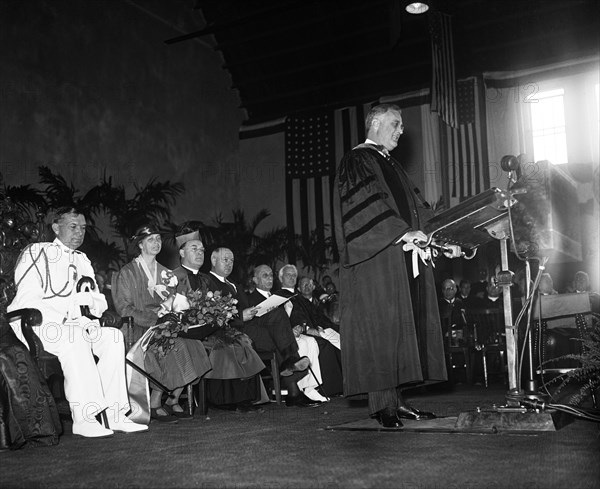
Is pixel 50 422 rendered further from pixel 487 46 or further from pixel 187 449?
pixel 487 46

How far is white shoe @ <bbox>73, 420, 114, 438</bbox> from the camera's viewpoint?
13.5 ft

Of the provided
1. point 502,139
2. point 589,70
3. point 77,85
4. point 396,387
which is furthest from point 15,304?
point 589,70

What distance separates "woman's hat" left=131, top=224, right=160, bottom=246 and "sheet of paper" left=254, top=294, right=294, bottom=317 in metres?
1.20

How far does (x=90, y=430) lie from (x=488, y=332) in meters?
5.76

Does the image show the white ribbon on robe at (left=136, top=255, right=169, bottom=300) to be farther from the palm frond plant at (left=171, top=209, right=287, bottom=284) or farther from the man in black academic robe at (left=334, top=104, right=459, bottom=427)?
the palm frond plant at (left=171, top=209, right=287, bottom=284)

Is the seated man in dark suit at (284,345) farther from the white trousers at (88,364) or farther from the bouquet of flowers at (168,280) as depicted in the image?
the white trousers at (88,364)

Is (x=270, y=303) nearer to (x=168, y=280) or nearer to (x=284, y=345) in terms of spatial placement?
(x=284, y=345)

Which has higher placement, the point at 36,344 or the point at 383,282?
the point at 383,282

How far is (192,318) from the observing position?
5520 millimetres

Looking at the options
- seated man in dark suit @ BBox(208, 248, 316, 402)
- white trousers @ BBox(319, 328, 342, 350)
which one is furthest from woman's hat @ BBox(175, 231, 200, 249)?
white trousers @ BBox(319, 328, 342, 350)

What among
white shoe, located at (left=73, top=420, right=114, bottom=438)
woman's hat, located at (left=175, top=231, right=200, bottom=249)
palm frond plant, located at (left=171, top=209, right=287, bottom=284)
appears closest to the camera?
white shoe, located at (left=73, top=420, right=114, bottom=438)

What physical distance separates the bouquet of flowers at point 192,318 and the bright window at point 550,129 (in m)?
8.33

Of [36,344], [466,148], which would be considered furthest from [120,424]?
[466,148]

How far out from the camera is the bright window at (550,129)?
12289mm
